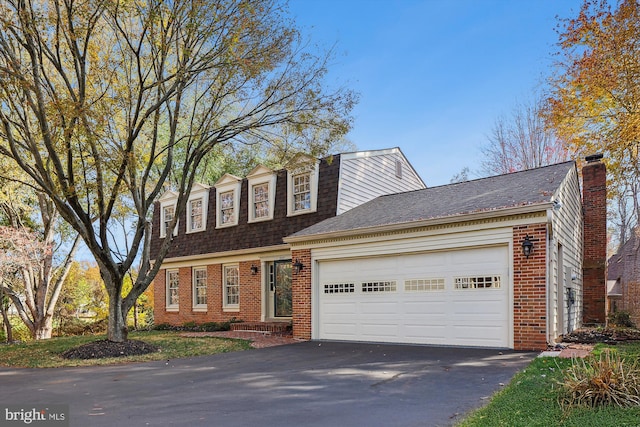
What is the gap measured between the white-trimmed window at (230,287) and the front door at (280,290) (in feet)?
5.74

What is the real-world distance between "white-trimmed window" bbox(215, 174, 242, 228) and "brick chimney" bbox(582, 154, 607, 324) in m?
11.9

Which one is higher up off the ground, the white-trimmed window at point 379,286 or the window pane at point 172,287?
the white-trimmed window at point 379,286

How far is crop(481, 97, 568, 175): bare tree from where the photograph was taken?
23.1 m

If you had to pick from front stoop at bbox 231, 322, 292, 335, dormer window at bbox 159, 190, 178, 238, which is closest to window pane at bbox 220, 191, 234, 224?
dormer window at bbox 159, 190, 178, 238

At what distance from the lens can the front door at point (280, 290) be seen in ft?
50.3

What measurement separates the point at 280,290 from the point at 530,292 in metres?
8.65

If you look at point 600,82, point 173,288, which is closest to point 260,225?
point 173,288

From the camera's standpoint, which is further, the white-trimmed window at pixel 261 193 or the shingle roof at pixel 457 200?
the white-trimmed window at pixel 261 193

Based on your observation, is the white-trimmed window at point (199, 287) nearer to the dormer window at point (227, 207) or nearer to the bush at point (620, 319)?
the dormer window at point (227, 207)

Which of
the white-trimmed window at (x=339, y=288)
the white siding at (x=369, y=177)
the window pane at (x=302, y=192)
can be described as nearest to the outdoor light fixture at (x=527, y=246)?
the white-trimmed window at (x=339, y=288)

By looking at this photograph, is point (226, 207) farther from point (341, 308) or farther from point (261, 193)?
point (341, 308)

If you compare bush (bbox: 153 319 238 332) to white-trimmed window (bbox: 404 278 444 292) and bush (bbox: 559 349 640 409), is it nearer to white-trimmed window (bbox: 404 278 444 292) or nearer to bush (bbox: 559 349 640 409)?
white-trimmed window (bbox: 404 278 444 292)

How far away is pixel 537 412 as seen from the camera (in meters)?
4.62

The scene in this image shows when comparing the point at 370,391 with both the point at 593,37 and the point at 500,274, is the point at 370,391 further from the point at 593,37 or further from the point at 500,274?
the point at 593,37
